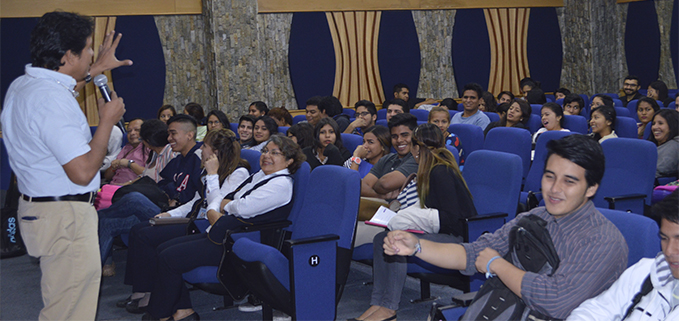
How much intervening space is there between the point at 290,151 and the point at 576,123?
11.9 feet

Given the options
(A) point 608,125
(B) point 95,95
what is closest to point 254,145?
(A) point 608,125

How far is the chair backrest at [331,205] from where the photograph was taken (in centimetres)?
299

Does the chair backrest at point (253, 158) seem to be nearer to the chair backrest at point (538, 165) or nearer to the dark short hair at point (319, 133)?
the dark short hair at point (319, 133)

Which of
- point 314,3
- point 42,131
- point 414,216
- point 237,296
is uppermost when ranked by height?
point 314,3

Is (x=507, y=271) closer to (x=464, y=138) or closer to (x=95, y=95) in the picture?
(x=464, y=138)

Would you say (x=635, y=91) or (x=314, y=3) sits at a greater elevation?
(x=314, y=3)

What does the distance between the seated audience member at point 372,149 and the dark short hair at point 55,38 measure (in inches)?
102

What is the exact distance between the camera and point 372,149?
450 centimetres

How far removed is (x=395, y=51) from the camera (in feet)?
35.2

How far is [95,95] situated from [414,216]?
7320mm

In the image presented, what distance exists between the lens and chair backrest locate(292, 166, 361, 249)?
2990 mm

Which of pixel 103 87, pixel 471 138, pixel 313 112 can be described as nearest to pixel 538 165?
pixel 471 138

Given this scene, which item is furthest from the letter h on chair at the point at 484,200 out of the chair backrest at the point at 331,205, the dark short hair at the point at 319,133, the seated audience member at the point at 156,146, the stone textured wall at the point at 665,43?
the stone textured wall at the point at 665,43

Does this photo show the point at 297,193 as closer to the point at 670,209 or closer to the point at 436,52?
the point at 670,209
